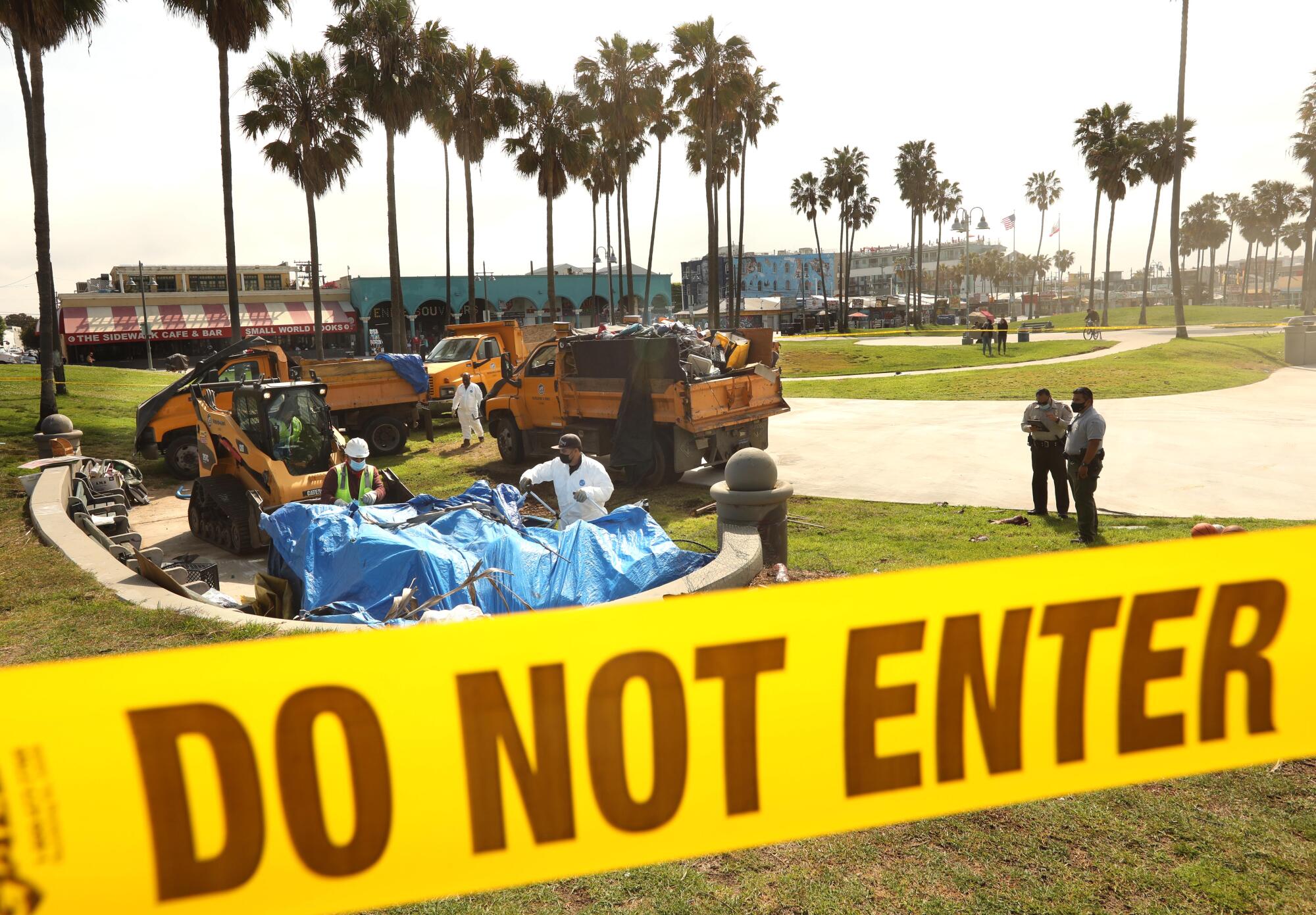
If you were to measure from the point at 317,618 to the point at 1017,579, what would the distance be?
5.82 meters

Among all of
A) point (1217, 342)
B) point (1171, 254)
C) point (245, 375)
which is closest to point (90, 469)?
point (245, 375)

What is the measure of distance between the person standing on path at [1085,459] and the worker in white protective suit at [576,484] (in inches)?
190

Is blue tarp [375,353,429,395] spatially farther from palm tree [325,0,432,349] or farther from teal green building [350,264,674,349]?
teal green building [350,264,674,349]

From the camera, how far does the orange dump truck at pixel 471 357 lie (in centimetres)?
2048

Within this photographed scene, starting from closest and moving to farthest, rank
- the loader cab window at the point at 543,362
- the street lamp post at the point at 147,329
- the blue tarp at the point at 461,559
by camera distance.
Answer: the blue tarp at the point at 461,559 → the loader cab window at the point at 543,362 → the street lamp post at the point at 147,329

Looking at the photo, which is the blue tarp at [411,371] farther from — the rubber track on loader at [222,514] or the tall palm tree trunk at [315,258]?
the tall palm tree trunk at [315,258]

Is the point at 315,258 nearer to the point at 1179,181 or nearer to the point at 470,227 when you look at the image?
the point at 470,227

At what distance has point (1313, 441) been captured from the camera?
14422 mm

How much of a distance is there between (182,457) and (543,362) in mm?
6843

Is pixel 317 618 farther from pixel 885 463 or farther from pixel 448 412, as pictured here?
pixel 448 412

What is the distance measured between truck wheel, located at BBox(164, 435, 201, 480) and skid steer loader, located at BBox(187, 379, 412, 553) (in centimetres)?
465

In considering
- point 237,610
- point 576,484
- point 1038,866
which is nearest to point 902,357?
point 576,484

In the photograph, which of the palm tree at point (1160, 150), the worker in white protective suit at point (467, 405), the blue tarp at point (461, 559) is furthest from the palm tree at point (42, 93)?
the palm tree at point (1160, 150)

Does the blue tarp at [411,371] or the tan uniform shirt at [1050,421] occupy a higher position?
the blue tarp at [411,371]
